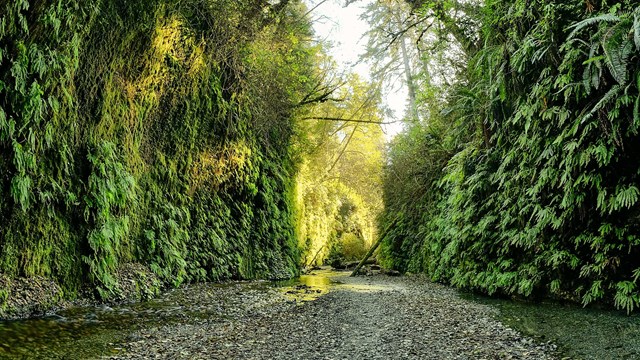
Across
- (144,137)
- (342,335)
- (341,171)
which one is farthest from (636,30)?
(341,171)

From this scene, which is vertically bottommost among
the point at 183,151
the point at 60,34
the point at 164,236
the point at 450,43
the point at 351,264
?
the point at 351,264

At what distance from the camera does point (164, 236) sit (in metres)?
8.95

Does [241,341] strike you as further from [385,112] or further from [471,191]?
[385,112]

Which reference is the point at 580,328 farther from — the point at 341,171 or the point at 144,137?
the point at 341,171

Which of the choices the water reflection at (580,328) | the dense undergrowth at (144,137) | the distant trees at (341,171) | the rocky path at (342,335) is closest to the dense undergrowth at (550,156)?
the water reflection at (580,328)

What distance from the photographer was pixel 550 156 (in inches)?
261

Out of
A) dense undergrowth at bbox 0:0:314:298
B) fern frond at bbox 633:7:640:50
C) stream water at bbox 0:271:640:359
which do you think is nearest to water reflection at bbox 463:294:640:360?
stream water at bbox 0:271:640:359

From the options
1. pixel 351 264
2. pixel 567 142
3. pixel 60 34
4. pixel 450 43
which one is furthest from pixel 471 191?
pixel 351 264

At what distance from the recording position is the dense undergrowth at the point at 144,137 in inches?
216

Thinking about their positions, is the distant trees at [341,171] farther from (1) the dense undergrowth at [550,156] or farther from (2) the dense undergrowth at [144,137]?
(1) the dense undergrowth at [550,156]

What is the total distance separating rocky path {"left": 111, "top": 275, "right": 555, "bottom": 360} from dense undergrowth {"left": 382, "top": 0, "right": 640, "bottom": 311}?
1413mm

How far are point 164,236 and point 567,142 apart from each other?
24.4ft

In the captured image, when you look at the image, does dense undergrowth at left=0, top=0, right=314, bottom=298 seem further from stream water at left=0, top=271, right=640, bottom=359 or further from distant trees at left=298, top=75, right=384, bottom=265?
distant trees at left=298, top=75, right=384, bottom=265

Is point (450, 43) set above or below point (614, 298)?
above
